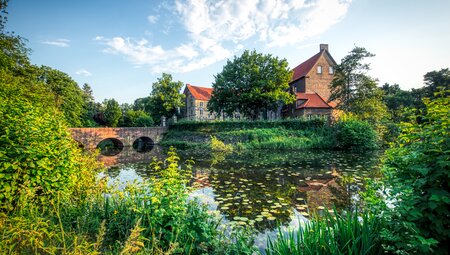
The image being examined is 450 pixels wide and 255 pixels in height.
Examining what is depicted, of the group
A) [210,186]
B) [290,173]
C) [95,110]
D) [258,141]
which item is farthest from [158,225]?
[95,110]

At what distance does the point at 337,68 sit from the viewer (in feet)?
86.5

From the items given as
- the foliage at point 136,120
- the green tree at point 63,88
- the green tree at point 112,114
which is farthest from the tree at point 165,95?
the green tree at point 63,88

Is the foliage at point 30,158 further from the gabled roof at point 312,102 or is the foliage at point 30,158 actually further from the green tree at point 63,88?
the green tree at point 63,88

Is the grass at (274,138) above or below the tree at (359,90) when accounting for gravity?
below

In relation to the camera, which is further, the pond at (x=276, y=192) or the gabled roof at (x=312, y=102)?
the gabled roof at (x=312, y=102)

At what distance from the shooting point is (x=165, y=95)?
47812 mm

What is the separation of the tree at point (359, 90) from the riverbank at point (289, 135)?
3.41m

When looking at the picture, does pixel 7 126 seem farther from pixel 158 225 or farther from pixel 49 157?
pixel 158 225

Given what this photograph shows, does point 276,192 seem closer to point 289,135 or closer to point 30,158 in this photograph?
point 30,158

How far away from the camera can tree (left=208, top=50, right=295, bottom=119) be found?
3177 cm

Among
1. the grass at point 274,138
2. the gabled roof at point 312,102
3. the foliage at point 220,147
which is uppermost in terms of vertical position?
the gabled roof at point 312,102

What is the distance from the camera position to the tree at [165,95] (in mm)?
47531

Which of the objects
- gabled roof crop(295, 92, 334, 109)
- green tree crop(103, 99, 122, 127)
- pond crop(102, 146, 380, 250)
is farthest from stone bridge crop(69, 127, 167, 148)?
pond crop(102, 146, 380, 250)

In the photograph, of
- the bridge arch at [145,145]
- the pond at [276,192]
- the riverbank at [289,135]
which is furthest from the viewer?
the bridge arch at [145,145]
